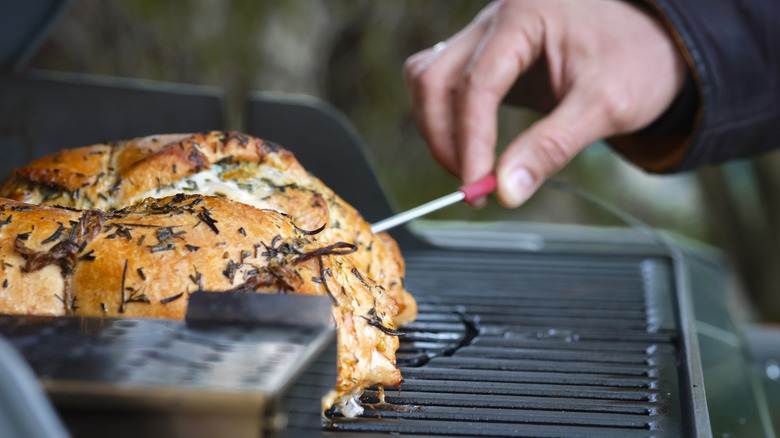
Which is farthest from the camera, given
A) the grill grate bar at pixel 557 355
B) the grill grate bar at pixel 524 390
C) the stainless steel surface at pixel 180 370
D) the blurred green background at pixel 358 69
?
the blurred green background at pixel 358 69

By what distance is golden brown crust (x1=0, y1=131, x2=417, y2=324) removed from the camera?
1767 millimetres

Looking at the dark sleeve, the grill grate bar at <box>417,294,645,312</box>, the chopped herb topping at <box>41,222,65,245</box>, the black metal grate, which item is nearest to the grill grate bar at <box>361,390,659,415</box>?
the black metal grate

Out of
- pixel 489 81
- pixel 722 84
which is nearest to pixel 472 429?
pixel 489 81

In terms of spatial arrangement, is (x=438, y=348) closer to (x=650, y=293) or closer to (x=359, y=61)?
(x=650, y=293)

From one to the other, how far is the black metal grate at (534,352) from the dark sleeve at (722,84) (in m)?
0.49

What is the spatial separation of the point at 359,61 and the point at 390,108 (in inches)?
20.5

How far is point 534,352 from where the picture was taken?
1.89 m

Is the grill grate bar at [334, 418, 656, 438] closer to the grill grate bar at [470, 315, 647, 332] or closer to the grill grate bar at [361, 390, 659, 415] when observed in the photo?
the grill grate bar at [361, 390, 659, 415]

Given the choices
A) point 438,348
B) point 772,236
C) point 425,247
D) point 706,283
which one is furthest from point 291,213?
point 772,236

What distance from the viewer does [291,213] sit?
175 centimetres

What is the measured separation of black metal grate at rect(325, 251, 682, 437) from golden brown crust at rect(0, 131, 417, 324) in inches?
11.4

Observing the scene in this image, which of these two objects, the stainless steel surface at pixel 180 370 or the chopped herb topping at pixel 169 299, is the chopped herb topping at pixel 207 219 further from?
the stainless steel surface at pixel 180 370

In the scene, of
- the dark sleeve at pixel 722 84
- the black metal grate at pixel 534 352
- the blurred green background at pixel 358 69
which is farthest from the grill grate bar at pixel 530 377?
the blurred green background at pixel 358 69

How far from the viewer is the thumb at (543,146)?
2.24 m
